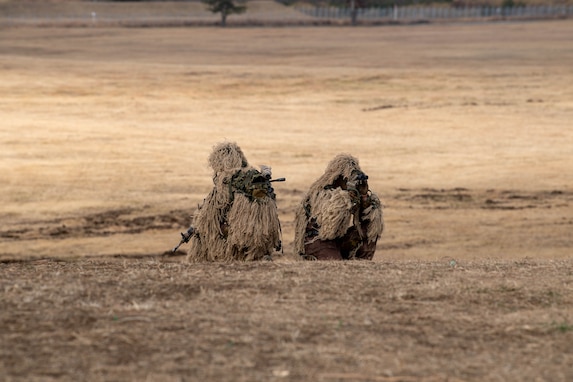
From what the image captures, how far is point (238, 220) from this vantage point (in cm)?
841

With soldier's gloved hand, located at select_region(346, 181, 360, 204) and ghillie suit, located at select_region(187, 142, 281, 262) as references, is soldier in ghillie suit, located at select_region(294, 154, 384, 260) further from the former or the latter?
ghillie suit, located at select_region(187, 142, 281, 262)

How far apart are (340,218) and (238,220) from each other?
0.81m

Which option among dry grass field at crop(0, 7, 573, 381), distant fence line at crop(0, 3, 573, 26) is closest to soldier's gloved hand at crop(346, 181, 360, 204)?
dry grass field at crop(0, 7, 573, 381)

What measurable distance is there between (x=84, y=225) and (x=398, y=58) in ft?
105

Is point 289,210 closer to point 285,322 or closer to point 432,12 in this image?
point 285,322

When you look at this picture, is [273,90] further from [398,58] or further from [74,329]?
[74,329]

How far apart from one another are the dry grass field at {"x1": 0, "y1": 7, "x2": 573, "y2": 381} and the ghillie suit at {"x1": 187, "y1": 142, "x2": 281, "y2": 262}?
0.71 m

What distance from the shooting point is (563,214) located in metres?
17.4

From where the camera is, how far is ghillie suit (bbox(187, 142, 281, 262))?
8.41m

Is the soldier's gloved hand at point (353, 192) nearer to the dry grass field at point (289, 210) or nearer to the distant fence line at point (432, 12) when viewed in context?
the dry grass field at point (289, 210)

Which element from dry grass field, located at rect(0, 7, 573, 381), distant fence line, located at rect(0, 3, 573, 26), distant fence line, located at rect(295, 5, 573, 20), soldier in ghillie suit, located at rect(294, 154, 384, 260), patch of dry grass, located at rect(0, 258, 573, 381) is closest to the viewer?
patch of dry grass, located at rect(0, 258, 573, 381)

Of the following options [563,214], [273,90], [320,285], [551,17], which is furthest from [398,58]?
[320,285]

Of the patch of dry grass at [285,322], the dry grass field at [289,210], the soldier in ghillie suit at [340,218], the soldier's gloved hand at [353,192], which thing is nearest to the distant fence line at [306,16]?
the dry grass field at [289,210]

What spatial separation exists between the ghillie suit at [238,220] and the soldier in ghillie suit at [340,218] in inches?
13.8
